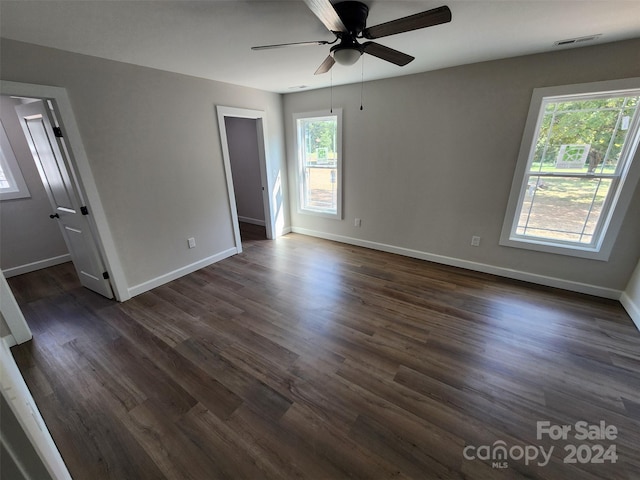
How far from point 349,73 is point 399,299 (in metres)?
2.76

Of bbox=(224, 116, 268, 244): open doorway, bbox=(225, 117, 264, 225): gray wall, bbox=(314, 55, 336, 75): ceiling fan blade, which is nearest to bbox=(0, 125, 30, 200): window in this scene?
bbox=(224, 116, 268, 244): open doorway

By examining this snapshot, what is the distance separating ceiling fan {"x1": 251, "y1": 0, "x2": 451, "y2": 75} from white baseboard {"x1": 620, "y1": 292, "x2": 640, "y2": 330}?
3.10 m

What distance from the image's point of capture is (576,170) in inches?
105

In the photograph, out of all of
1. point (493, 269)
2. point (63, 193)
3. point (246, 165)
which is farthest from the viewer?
point (246, 165)

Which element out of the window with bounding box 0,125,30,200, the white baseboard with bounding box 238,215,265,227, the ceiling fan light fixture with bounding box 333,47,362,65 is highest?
the ceiling fan light fixture with bounding box 333,47,362,65

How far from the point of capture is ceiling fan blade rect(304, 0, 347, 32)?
1.26 meters

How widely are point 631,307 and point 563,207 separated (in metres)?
1.13

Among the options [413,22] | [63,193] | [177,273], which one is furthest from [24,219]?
[413,22]

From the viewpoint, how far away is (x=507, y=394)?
178 cm

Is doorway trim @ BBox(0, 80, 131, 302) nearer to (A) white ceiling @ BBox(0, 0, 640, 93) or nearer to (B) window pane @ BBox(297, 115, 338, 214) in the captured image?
(A) white ceiling @ BBox(0, 0, 640, 93)

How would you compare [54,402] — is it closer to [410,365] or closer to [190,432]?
[190,432]

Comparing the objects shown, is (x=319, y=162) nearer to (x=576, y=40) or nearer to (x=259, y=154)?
(x=259, y=154)

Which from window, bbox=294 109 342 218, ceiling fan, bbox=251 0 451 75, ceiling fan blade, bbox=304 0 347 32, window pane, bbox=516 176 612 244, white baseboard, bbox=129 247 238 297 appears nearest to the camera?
ceiling fan blade, bbox=304 0 347 32

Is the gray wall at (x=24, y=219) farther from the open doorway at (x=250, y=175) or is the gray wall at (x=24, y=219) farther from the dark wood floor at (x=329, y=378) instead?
the open doorway at (x=250, y=175)
